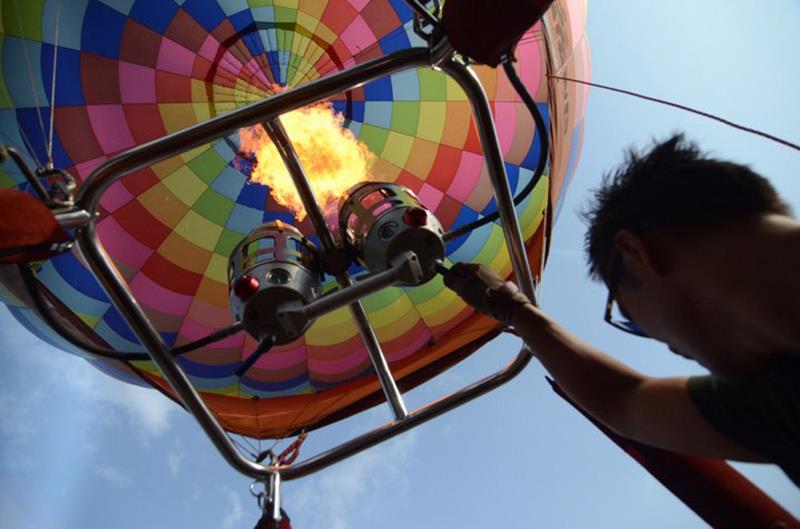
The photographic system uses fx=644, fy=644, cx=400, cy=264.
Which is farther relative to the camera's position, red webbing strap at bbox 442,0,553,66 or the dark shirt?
red webbing strap at bbox 442,0,553,66

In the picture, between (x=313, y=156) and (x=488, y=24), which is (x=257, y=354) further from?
A: (x=313, y=156)

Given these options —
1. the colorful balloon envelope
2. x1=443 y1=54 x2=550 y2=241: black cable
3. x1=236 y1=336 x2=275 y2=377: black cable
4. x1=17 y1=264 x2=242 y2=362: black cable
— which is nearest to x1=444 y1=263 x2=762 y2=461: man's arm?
x1=443 y1=54 x2=550 y2=241: black cable

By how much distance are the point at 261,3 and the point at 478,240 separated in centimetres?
126

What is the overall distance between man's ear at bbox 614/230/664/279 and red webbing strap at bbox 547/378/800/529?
0.39 meters

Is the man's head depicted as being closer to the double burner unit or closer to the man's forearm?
the man's forearm

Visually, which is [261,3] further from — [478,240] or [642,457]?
[642,457]

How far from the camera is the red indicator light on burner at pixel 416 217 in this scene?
145cm

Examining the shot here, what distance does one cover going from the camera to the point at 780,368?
0.74 m

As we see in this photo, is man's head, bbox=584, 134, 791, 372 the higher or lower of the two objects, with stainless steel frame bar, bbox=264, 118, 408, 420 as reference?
lower

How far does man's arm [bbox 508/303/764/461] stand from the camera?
88 cm

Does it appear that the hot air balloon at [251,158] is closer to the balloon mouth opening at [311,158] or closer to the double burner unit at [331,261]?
the balloon mouth opening at [311,158]

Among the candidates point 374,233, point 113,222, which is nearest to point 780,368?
point 374,233

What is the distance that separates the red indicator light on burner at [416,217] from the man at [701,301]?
1.71 ft

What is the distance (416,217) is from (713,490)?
0.78 m
